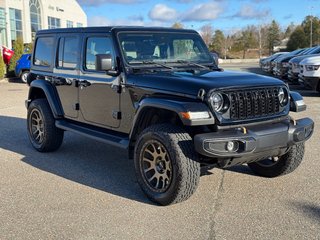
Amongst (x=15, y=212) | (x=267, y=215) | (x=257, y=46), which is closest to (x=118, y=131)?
(x=15, y=212)

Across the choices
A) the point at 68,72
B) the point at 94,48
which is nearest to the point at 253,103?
the point at 94,48

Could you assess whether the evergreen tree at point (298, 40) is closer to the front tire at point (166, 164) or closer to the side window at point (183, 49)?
the side window at point (183, 49)

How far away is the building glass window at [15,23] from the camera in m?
34.0

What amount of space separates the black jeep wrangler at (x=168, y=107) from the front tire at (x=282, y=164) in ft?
0.04

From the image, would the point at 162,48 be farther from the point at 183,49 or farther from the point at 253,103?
the point at 253,103

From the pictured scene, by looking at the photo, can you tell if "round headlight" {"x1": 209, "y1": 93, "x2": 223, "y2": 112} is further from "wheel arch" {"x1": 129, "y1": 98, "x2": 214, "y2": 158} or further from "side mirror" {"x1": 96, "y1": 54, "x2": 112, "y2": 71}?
"side mirror" {"x1": 96, "y1": 54, "x2": 112, "y2": 71}

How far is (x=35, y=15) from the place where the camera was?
39.1 metres

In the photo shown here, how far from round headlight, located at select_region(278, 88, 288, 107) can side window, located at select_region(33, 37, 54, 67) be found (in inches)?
149

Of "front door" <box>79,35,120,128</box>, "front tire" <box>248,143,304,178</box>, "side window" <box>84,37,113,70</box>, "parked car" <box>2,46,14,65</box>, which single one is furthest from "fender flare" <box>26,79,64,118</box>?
"parked car" <box>2,46,14,65</box>

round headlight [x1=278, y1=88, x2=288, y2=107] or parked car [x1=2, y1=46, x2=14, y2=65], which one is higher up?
parked car [x1=2, y1=46, x2=14, y2=65]

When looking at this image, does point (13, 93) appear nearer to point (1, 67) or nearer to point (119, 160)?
point (1, 67)

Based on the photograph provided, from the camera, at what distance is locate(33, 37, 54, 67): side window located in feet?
22.8

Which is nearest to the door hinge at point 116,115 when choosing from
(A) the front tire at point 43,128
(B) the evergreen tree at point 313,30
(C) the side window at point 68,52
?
(C) the side window at point 68,52

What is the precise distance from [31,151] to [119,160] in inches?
66.1
